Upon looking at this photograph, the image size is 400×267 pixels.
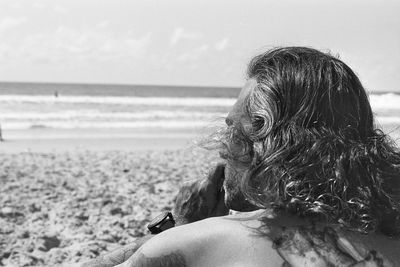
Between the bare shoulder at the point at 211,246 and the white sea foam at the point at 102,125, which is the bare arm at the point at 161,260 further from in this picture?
the white sea foam at the point at 102,125

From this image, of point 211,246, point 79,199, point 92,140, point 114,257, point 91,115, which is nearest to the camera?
point 211,246

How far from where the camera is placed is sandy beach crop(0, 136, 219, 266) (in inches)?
165

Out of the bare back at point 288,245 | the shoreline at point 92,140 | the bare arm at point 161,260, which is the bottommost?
the shoreline at point 92,140

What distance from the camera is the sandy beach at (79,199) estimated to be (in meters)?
4.19

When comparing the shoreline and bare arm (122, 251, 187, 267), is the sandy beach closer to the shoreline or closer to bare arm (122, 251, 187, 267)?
bare arm (122, 251, 187, 267)

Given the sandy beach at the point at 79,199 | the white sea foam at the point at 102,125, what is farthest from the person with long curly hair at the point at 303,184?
the white sea foam at the point at 102,125

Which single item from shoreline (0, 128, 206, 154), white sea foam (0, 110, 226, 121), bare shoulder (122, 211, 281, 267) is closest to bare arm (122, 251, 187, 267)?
bare shoulder (122, 211, 281, 267)

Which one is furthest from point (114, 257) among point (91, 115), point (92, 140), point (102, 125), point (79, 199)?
point (91, 115)

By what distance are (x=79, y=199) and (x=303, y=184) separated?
4.82 metres

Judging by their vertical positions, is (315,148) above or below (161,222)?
above

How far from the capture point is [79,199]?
5.84 metres

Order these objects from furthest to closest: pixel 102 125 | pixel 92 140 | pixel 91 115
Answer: pixel 91 115 → pixel 102 125 → pixel 92 140

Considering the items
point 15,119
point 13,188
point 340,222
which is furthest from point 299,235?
point 15,119

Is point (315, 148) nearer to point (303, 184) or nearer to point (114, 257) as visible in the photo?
point (303, 184)
